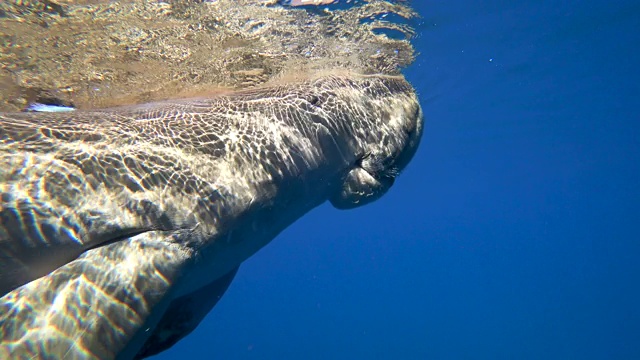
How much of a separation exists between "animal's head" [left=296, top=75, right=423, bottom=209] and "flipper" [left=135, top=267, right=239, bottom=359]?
1474mm

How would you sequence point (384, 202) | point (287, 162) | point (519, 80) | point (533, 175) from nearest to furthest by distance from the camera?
1. point (287, 162)
2. point (519, 80)
3. point (533, 175)
4. point (384, 202)

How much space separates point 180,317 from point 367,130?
8.13ft

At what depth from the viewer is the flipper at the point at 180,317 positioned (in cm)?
326

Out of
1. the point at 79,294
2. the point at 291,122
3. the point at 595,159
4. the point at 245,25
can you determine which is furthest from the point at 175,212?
the point at 595,159

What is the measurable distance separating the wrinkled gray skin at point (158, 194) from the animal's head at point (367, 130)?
1 cm

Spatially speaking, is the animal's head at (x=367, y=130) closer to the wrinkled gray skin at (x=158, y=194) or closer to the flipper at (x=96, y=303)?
the wrinkled gray skin at (x=158, y=194)

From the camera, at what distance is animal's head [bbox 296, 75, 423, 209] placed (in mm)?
3754

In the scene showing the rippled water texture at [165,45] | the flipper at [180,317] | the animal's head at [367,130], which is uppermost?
the rippled water texture at [165,45]

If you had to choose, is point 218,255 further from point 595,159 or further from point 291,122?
point 595,159

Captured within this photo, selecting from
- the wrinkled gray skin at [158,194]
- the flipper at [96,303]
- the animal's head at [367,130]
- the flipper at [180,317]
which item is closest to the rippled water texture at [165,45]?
the wrinkled gray skin at [158,194]

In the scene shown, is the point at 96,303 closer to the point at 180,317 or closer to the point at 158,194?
the point at 158,194

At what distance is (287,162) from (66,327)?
1.89 m

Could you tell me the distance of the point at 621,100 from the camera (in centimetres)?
2992

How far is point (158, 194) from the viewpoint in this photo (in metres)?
2.67
